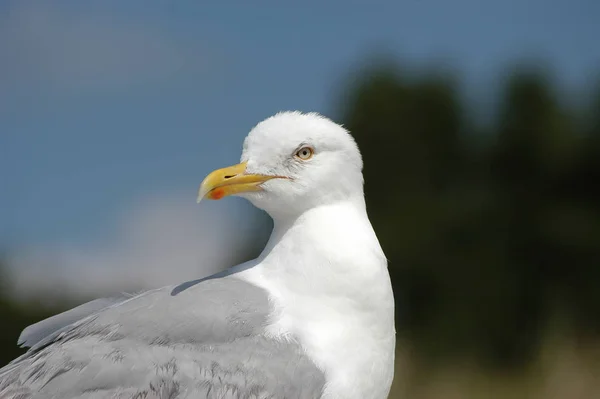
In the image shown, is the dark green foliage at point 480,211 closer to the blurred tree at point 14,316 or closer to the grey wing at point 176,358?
the blurred tree at point 14,316

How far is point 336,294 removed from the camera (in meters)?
4.07

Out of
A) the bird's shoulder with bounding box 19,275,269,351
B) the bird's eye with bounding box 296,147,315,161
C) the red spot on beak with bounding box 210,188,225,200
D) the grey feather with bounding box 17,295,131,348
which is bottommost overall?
the grey feather with bounding box 17,295,131,348

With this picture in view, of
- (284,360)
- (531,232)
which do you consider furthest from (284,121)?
(531,232)

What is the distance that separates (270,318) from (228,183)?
0.71 metres

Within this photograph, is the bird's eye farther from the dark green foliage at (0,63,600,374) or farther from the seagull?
the dark green foliage at (0,63,600,374)

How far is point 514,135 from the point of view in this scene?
2169 cm

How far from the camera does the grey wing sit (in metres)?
3.76

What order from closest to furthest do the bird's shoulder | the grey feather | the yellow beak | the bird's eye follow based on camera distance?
the bird's shoulder
the yellow beak
the bird's eye
the grey feather

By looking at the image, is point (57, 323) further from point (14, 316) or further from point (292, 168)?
point (14, 316)

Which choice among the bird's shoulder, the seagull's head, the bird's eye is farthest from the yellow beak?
the bird's shoulder

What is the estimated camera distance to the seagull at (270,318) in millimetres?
3787

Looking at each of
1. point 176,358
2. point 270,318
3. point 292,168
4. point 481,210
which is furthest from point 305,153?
point 481,210

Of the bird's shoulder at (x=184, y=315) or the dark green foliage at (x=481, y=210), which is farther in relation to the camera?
the dark green foliage at (x=481, y=210)

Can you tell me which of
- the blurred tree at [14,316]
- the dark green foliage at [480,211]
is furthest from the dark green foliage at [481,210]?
the blurred tree at [14,316]
